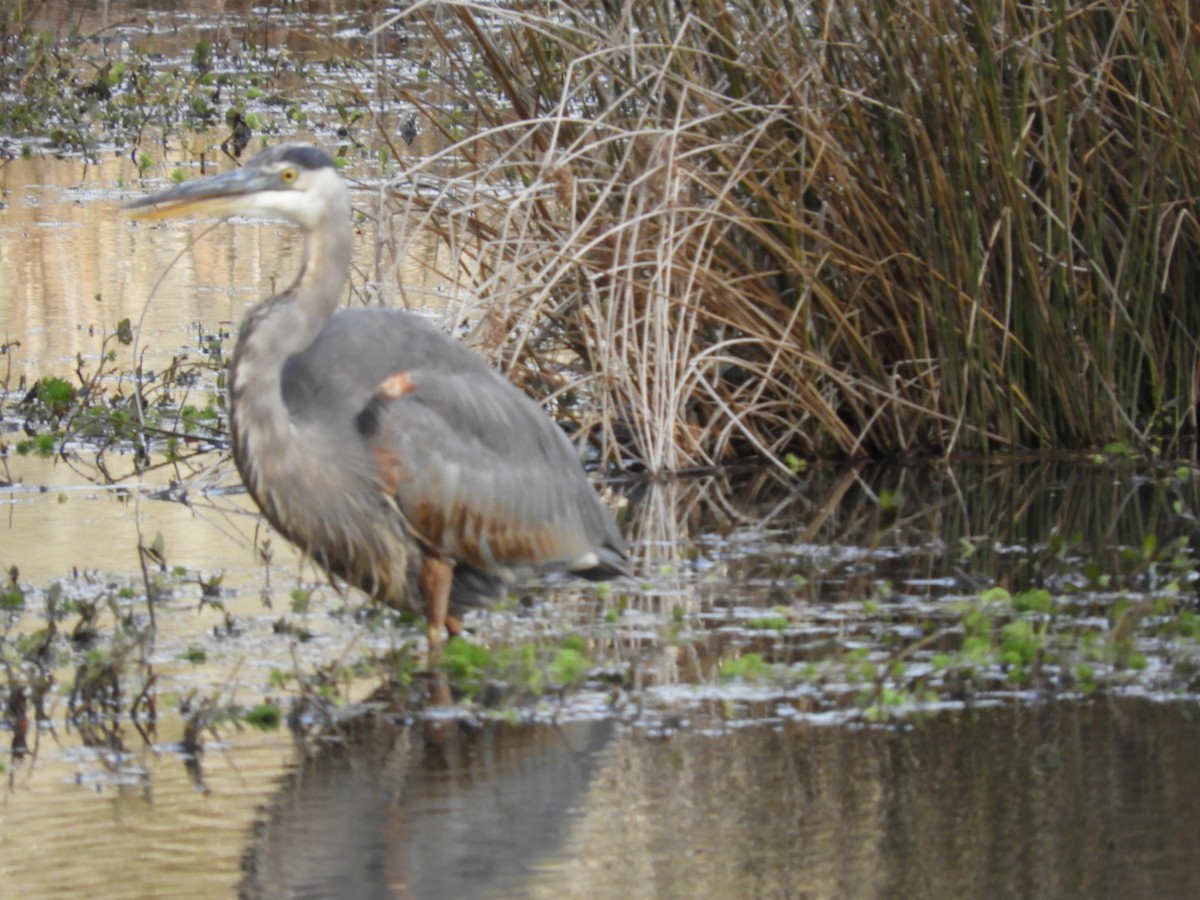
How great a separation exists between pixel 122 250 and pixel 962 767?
27.7 feet

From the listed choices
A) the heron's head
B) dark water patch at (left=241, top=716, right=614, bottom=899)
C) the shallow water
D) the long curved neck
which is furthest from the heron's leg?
the heron's head

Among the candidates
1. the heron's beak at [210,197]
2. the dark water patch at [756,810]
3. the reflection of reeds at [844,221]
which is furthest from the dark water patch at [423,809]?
the reflection of reeds at [844,221]

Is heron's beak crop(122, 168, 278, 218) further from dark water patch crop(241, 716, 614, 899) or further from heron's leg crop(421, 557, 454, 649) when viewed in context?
dark water patch crop(241, 716, 614, 899)

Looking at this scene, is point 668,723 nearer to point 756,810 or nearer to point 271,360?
point 756,810

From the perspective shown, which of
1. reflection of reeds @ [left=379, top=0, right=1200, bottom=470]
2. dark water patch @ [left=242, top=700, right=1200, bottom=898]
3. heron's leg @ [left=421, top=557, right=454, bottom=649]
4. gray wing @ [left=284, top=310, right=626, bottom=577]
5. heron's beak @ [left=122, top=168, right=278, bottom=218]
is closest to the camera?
dark water patch @ [left=242, top=700, right=1200, bottom=898]

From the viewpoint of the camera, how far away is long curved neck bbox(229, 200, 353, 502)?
18.6 ft

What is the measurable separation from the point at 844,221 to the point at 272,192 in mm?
2504

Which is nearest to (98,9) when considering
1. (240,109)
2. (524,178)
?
(240,109)

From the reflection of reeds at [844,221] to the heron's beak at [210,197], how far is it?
167 cm

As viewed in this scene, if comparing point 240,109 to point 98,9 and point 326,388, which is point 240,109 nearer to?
point 98,9

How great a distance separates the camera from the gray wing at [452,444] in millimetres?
5789

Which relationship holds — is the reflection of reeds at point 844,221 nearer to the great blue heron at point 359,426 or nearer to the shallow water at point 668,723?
the shallow water at point 668,723

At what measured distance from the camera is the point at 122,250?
12523 mm

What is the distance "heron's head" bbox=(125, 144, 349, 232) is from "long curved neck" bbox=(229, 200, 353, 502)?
65 millimetres
